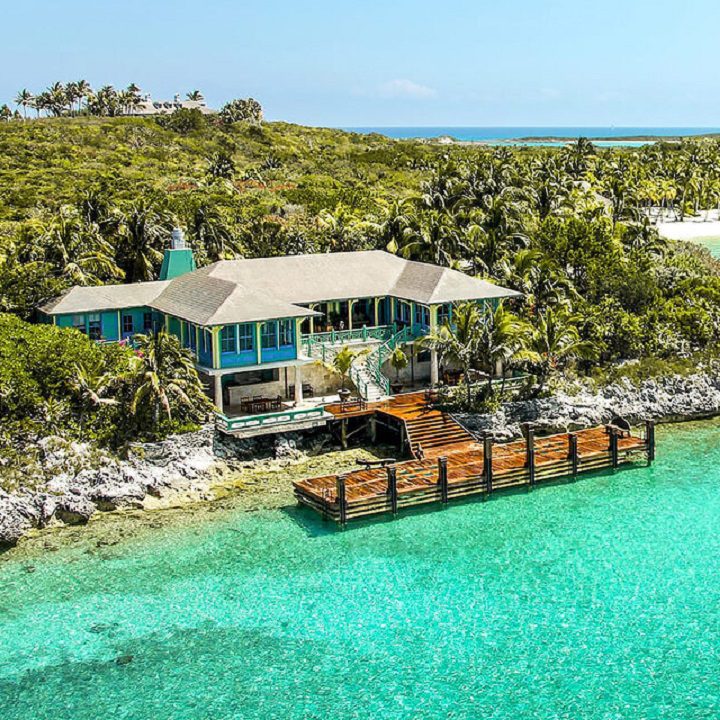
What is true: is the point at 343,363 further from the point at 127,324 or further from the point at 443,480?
the point at 127,324

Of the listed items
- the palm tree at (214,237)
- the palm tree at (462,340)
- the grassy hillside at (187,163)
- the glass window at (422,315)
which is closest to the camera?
the palm tree at (462,340)

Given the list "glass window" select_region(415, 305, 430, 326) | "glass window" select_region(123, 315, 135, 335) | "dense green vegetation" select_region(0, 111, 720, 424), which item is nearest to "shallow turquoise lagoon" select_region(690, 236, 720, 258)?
"dense green vegetation" select_region(0, 111, 720, 424)

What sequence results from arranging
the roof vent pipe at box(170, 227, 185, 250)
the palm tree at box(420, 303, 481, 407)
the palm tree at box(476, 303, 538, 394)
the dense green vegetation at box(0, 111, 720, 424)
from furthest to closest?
the roof vent pipe at box(170, 227, 185, 250) → the dense green vegetation at box(0, 111, 720, 424) → the palm tree at box(420, 303, 481, 407) → the palm tree at box(476, 303, 538, 394)

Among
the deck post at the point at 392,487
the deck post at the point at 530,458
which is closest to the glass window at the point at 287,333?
the deck post at the point at 392,487

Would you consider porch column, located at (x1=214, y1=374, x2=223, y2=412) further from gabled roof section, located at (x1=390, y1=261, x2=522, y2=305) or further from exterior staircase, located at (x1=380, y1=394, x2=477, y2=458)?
gabled roof section, located at (x1=390, y1=261, x2=522, y2=305)

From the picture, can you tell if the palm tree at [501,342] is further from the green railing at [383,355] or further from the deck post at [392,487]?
the deck post at [392,487]

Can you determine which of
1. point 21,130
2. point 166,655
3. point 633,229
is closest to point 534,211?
point 633,229
